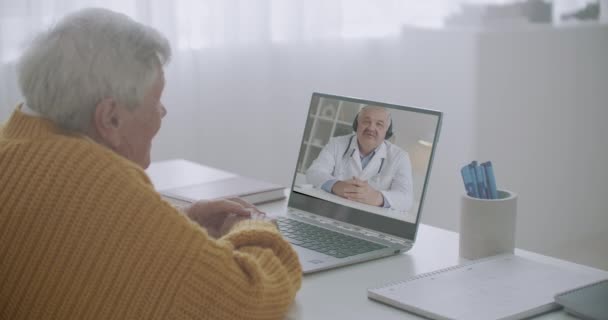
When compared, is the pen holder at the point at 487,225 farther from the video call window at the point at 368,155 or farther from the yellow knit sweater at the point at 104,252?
the yellow knit sweater at the point at 104,252

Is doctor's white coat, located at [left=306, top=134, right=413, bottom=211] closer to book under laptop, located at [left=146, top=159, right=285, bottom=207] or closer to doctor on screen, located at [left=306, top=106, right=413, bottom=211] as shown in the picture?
doctor on screen, located at [left=306, top=106, right=413, bottom=211]

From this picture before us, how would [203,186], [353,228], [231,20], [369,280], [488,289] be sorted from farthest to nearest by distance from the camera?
[231,20] < [203,186] < [353,228] < [369,280] < [488,289]

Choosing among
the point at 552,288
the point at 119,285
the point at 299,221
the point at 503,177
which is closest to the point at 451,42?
the point at 503,177

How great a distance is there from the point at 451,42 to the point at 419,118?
2.24 meters

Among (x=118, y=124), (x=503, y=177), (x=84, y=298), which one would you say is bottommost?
(x=503, y=177)

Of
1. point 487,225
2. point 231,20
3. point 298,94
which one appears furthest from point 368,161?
point 298,94

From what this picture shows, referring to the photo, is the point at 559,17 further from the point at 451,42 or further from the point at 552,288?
the point at 552,288

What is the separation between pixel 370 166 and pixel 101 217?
578mm

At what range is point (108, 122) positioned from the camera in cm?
126

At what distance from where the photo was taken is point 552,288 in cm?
128

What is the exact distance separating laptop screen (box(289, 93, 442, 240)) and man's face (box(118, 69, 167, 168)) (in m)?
0.42

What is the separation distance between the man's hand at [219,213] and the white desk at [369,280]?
0.59 feet

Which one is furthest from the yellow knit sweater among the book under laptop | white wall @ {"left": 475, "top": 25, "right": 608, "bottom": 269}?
white wall @ {"left": 475, "top": 25, "right": 608, "bottom": 269}

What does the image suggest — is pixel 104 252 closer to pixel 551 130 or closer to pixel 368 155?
pixel 368 155
